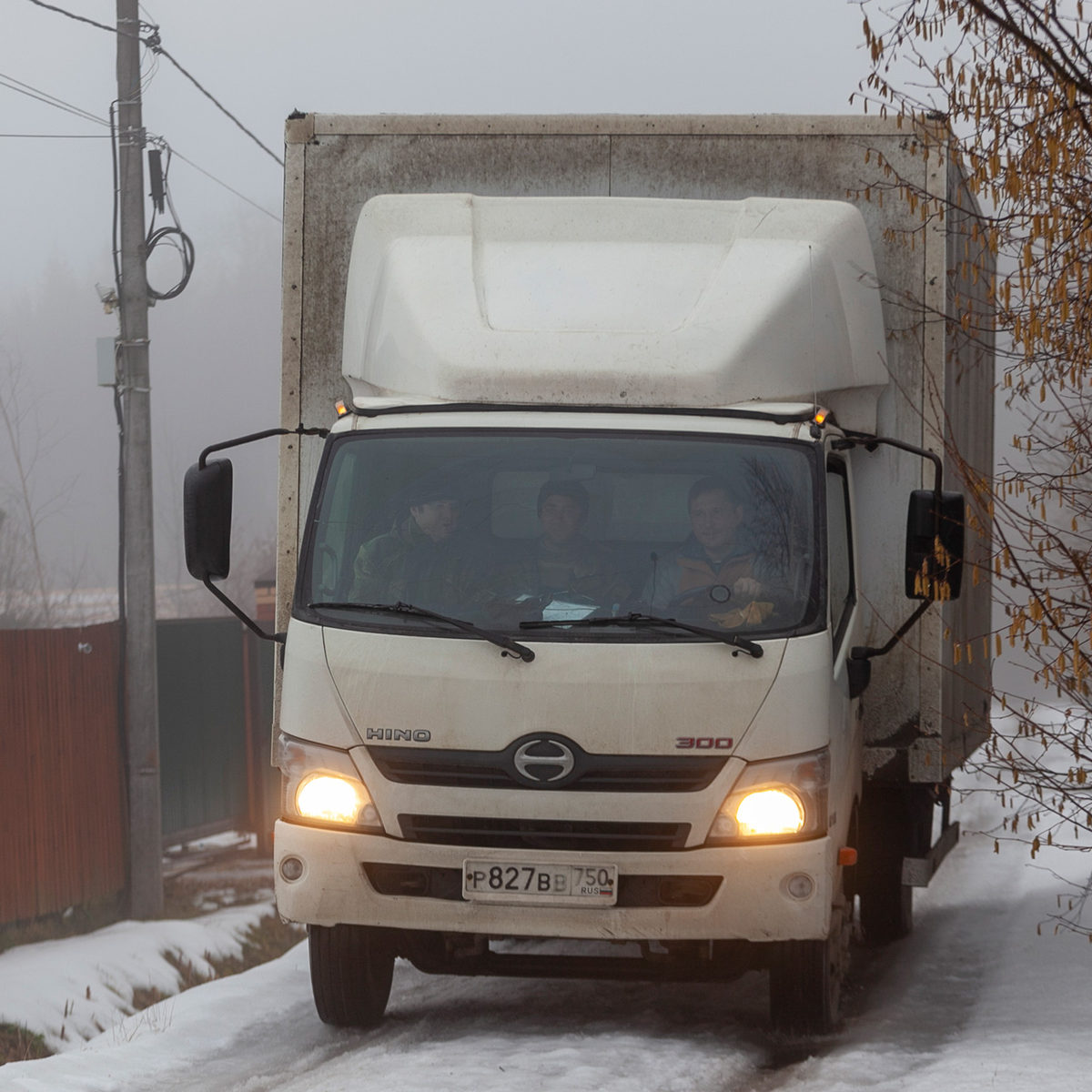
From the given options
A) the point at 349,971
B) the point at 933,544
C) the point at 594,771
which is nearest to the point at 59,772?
the point at 349,971

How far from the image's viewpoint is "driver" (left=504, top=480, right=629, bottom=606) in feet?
19.1

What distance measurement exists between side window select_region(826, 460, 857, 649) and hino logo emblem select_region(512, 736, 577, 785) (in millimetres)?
1083

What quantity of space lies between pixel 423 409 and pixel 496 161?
5.11 ft

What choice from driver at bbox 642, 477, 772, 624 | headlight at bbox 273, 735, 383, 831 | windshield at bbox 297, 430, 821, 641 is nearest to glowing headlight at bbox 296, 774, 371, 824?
headlight at bbox 273, 735, 383, 831

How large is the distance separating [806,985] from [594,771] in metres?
1.29

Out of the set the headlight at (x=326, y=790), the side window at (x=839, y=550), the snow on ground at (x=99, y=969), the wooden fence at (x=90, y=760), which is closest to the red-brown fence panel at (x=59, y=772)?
the wooden fence at (x=90, y=760)

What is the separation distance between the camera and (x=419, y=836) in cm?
573

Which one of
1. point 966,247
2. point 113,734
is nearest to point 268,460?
point 113,734

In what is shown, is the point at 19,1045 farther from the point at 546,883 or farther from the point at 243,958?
the point at 546,883

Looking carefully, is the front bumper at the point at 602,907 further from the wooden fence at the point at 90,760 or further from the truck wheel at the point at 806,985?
the wooden fence at the point at 90,760

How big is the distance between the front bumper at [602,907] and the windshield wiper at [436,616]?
26.4 inches

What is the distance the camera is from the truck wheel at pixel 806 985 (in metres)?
6.15

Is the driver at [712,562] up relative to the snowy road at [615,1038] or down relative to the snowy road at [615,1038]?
up

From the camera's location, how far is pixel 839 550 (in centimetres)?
639
